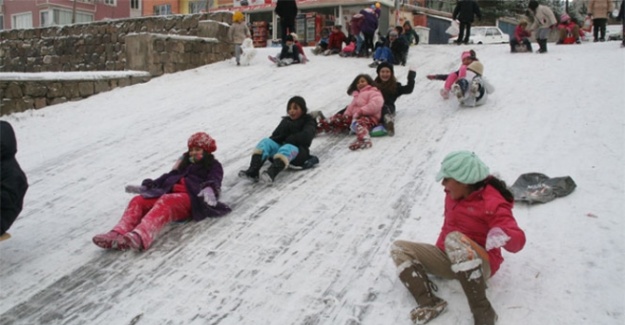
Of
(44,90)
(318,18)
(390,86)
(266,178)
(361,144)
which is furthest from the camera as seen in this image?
(318,18)

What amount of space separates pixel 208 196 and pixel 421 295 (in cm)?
201

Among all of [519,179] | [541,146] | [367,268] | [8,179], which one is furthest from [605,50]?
[8,179]

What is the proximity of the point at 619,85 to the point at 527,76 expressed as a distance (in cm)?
159

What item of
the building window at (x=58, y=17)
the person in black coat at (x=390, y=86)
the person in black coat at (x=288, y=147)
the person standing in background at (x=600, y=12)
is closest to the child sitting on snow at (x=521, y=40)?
the person standing in background at (x=600, y=12)

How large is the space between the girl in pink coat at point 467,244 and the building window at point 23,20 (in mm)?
36152

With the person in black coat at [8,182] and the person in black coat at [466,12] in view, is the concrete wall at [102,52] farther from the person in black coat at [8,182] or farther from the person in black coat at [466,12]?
the person in black coat at [466,12]

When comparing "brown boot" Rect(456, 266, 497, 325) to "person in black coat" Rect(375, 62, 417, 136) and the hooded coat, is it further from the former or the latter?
the hooded coat

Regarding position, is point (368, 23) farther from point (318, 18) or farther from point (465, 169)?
point (318, 18)

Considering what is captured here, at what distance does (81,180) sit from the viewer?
206 inches

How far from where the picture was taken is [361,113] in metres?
6.30

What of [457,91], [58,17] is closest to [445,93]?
[457,91]

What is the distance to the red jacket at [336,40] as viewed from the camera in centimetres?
1350

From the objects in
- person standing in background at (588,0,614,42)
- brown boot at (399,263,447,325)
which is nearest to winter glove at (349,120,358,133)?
brown boot at (399,263,447,325)

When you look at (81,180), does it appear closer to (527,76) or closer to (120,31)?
(527,76)
